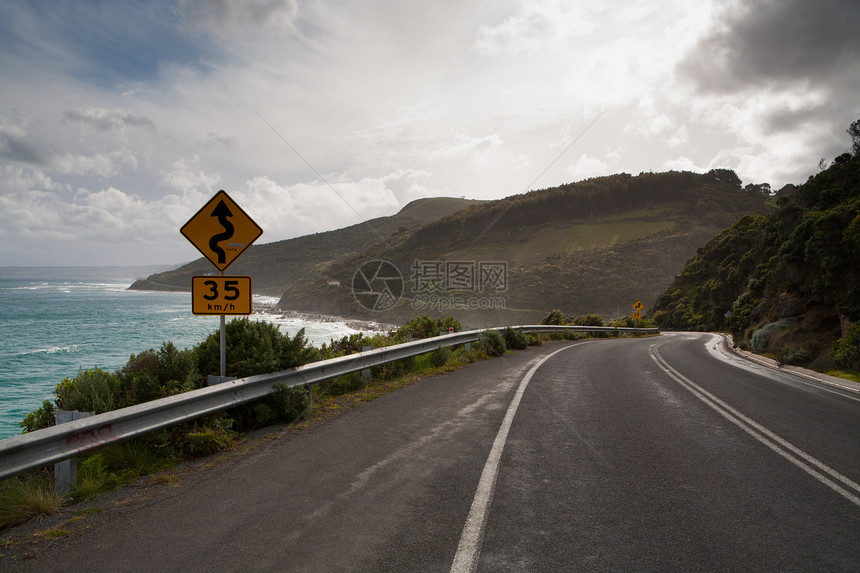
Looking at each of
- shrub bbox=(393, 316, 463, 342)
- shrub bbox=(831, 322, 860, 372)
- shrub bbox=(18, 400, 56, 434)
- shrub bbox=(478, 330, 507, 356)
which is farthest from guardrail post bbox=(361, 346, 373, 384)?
shrub bbox=(831, 322, 860, 372)

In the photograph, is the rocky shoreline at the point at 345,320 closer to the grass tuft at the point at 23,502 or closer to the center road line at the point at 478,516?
the center road line at the point at 478,516

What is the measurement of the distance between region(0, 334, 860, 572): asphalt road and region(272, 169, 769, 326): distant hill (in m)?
53.6

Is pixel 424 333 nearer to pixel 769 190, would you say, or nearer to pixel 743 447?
pixel 743 447

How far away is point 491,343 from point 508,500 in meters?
11.9

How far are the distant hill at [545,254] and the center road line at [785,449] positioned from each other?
168 feet

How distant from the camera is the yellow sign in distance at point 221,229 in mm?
6789

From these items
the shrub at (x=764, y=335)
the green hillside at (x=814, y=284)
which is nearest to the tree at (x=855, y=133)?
the green hillside at (x=814, y=284)

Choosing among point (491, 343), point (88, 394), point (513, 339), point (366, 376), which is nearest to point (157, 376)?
point (88, 394)

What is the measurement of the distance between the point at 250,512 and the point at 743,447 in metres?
5.57

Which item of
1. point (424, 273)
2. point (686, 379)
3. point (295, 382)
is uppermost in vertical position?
point (424, 273)

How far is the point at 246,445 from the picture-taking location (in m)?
5.69

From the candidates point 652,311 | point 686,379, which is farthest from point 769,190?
point 686,379

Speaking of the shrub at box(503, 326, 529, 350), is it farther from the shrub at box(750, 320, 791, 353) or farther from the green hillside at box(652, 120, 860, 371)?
the shrub at box(750, 320, 791, 353)

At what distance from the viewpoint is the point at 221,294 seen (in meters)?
6.84
